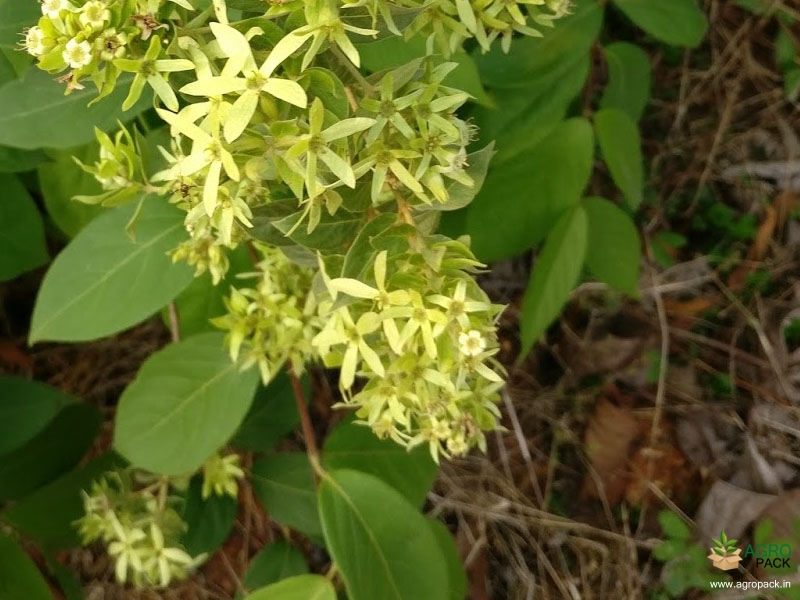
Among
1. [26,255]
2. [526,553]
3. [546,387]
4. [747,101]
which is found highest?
[747,101]

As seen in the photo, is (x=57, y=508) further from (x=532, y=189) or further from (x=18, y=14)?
(x=532, y=189)

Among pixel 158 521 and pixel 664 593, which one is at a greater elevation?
pixel 158 521

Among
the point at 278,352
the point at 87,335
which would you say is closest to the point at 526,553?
the point at 278,352

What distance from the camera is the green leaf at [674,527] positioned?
1595 millimetres

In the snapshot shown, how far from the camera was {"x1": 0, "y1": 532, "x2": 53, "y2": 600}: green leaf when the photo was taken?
1.06 meters

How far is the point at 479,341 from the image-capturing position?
654 mm

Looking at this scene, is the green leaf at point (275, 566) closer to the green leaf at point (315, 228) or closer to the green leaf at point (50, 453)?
the green leaf at point (50, 453)

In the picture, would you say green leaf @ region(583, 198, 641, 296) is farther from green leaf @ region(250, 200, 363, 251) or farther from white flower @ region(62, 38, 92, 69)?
white flower @ region(62, 38, 92, 69)

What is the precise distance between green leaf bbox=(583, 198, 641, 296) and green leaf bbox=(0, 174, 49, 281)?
91cm

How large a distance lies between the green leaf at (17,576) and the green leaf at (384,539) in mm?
440

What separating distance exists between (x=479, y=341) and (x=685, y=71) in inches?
56.7

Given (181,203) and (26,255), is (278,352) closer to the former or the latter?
(181,203)

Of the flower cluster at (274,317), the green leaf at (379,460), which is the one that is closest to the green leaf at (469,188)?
the flower cluster at (274,317)

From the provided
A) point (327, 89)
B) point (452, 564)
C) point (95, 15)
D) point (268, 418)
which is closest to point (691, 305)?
point (452, 564)
